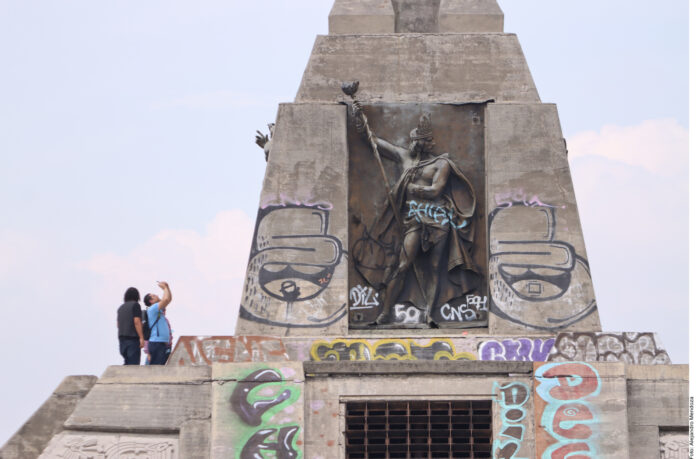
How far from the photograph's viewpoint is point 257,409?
23.4 metres

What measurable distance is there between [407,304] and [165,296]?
405 centimetres

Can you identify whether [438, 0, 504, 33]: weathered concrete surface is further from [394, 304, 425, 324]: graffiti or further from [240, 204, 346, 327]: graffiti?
[394, 304, 425, 324]: graffiti

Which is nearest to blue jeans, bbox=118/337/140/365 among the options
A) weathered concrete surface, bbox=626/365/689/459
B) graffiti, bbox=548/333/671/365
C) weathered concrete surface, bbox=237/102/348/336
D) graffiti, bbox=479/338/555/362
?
weathered concrete surface, bbox=237/102/348/336

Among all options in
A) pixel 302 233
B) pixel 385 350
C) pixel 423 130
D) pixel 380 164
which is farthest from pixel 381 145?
pixel 385 350

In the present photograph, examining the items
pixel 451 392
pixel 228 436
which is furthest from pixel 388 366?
pixel 228 436

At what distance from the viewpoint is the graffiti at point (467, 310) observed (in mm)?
26141

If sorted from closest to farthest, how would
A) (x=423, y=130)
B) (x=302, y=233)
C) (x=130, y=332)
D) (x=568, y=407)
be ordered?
(x=568, y=407) < (x=130, y=332) < (x=302, y=233) < (x=423, y=130)

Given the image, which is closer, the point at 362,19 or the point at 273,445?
the point at 273,445

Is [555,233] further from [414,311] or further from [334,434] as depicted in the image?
[334,434]

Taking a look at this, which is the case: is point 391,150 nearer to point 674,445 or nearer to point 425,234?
point 425,234

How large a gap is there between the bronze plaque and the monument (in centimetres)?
3

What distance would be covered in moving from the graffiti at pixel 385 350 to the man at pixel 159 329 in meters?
2.33

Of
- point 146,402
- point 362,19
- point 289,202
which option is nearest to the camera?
point 146,402

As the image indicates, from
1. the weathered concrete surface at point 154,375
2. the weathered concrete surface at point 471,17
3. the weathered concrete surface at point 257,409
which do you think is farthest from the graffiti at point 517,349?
the weathered concrete surface at point 471,17
